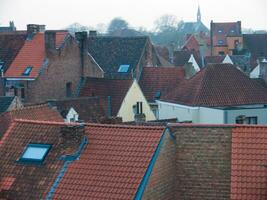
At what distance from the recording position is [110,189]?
16.8m

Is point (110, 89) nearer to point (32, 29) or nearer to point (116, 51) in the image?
point (32, 29)

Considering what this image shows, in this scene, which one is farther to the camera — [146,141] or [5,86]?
[5,86]

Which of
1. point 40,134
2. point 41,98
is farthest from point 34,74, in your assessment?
point 40,134

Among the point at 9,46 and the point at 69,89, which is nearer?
the point at 69,89

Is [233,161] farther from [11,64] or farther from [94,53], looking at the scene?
[94,53]

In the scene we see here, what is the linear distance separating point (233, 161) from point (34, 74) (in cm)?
2537

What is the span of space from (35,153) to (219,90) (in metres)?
20.8

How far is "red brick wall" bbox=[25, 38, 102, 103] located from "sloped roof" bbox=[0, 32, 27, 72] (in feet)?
11.5

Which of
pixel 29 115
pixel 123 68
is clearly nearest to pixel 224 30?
pixel 123 68

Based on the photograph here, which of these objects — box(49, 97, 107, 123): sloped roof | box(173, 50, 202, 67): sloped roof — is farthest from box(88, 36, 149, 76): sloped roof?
box(173, 50, 202, 67): sloped roof

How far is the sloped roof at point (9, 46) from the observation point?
141 ft

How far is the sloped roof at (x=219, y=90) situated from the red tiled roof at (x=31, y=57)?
32.0ft

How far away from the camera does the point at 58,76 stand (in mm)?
42000

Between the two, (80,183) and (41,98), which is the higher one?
(41,98)
